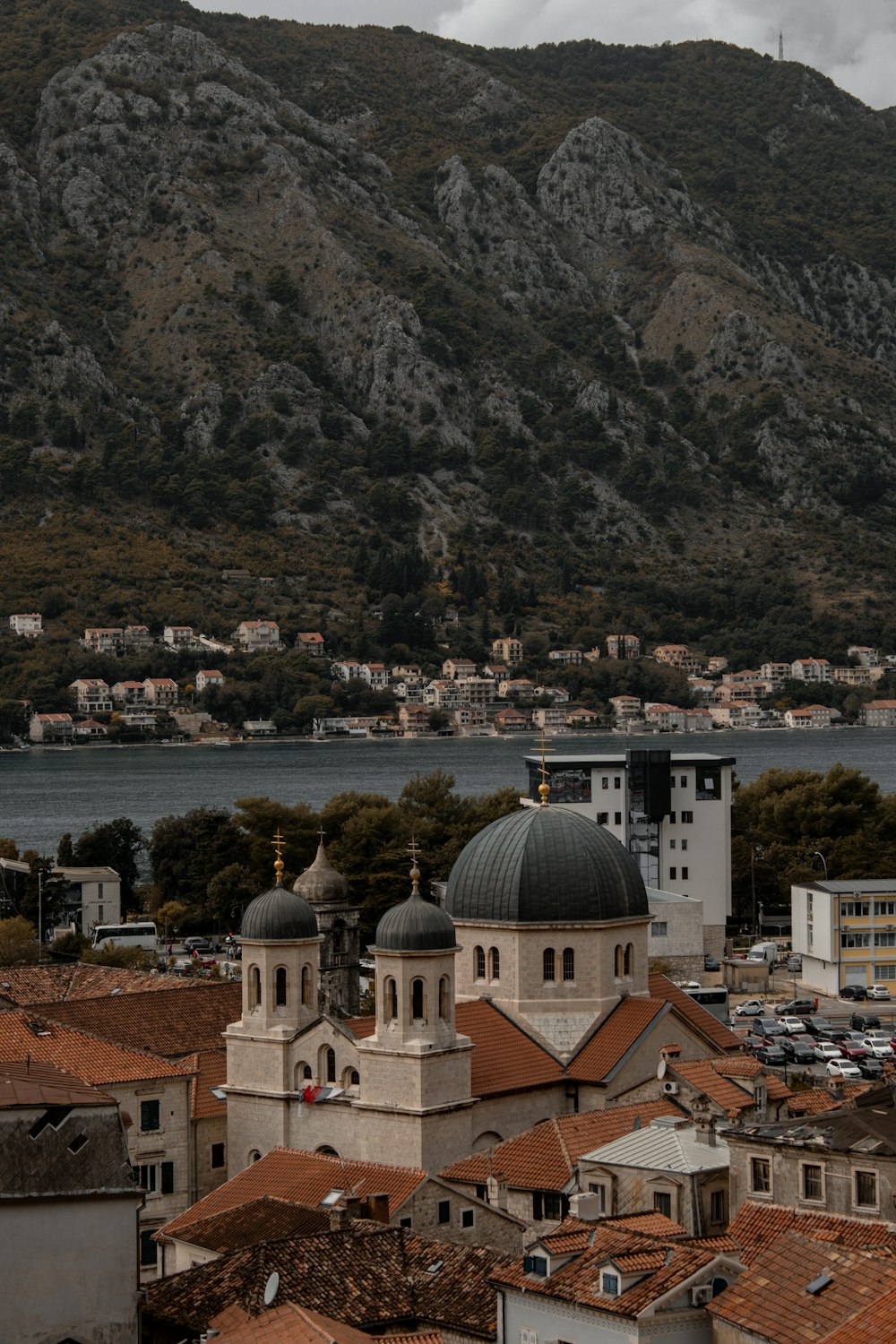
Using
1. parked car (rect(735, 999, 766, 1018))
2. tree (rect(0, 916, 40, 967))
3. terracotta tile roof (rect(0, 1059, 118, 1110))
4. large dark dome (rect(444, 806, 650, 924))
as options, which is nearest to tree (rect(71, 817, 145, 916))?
tree (rect(0, 916, 40, 967))

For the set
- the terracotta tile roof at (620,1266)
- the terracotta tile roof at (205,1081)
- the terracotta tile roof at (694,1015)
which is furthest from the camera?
the terracotta tile roof at (694,1015)

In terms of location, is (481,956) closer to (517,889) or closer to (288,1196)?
(517,889)

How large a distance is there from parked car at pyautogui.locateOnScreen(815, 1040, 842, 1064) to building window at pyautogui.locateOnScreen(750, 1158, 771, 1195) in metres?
23.7

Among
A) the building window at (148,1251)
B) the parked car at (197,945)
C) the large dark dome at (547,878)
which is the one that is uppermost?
the large dark dome at (547,878)

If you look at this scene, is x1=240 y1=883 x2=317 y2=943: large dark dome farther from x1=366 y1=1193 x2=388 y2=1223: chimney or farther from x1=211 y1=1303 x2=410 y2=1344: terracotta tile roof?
x1=211 y1=1303 x2=410 y2=1344: terracotta tile roof

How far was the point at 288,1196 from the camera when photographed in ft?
119

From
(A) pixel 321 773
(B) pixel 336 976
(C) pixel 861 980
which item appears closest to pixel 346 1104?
(B) pixel 336 976

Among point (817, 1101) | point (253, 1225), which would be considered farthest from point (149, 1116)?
point (817, 1101)

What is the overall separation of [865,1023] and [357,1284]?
37701 millimetres

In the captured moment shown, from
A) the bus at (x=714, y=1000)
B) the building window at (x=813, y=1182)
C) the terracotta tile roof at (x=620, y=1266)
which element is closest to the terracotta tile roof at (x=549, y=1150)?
the building window at (x=813, y=1182)

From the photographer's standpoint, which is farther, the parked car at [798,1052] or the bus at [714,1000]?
the bus at [714,1000]

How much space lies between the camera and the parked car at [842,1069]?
51750 mm

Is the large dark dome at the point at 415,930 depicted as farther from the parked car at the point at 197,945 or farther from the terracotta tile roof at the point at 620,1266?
the parked car at the point at 197,945

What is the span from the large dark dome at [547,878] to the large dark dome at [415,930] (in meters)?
3.94
